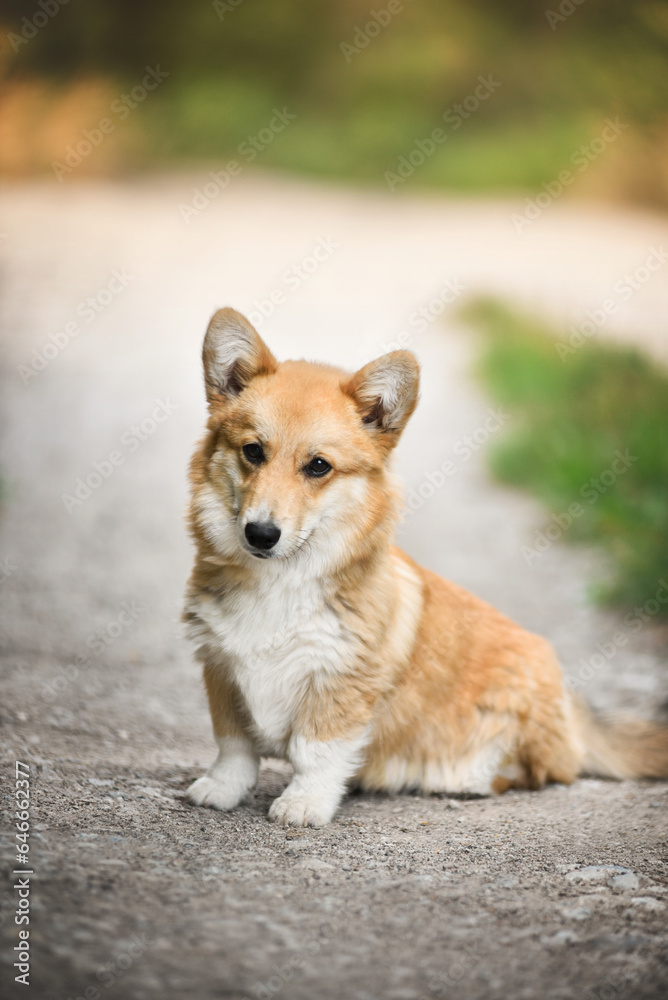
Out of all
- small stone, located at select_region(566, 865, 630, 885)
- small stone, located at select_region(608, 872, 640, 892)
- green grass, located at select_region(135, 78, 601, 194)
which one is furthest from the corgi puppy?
green grass, located at select_region(135, 78, 601, 194)

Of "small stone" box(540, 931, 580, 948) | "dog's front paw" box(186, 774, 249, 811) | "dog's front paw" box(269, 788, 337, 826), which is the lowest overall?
"dog's front paw" box(186, 774, 249, 811)

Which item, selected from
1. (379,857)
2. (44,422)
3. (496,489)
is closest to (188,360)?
(44,422)

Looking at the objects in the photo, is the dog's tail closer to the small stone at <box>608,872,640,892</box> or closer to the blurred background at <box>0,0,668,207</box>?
A: the small stone at <box>608,872,640,892</box>

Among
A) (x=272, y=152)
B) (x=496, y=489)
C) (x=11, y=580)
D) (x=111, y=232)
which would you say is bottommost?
(x=11, y=580)

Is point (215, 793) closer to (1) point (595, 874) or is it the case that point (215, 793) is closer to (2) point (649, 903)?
(1) point (595, 874)

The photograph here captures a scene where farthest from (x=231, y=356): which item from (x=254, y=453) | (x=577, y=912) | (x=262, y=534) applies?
(x=577, y=912)

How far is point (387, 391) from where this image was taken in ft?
10.9

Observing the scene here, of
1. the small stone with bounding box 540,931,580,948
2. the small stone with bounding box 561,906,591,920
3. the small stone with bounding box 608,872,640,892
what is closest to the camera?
the small stone with bounding box 540,931,580,948

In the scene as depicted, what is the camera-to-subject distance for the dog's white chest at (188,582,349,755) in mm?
3211

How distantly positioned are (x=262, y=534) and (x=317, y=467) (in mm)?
378

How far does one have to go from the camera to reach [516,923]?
8.31 ft

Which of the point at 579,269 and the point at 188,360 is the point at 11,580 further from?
the point at 579,269

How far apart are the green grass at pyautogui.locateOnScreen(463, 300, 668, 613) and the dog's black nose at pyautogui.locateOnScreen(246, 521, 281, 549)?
3.67 m

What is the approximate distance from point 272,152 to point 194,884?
19.4 m
